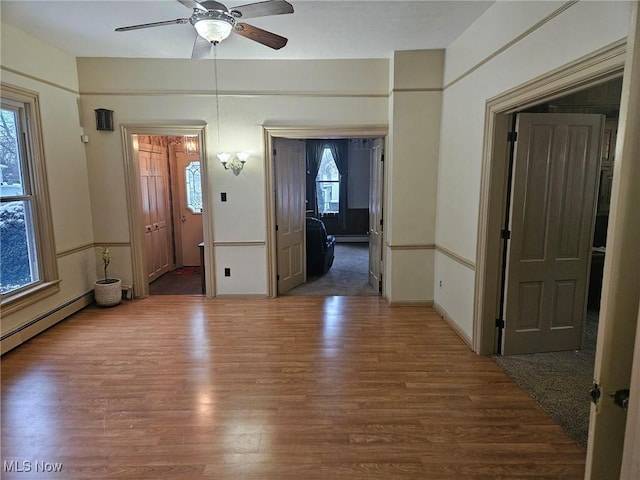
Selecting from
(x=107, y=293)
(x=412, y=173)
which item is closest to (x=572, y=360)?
(x=412, y=173)

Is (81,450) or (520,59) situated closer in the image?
(81,450)

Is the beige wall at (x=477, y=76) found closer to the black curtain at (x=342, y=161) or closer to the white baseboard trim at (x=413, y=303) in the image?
the white baseboard trim at (x=413, y=303)

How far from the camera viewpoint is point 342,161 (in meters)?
9.58

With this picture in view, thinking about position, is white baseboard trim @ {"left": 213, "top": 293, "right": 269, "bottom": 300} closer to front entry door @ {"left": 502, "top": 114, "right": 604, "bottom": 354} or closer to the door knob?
front entry door @ {"left": 502, "top": 114, "right": 604, "bottom": 354}

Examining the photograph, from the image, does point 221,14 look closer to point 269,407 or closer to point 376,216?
point 269,407

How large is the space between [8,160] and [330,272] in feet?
15.0

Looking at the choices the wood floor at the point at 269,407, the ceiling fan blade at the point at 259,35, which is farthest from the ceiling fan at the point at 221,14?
the wood floor at the point at 269,407

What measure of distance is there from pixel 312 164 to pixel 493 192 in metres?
6.83

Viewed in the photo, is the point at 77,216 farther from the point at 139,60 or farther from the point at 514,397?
the point at 514,397

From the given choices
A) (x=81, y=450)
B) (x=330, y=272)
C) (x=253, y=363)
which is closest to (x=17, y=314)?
(x=81, y=450)

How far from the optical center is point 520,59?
107 inches

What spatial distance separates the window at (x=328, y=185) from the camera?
9703mm

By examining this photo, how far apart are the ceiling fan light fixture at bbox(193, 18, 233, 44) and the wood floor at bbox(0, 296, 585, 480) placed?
258 centimetres

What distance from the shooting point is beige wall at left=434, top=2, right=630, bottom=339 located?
6.93 ft
